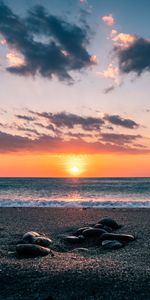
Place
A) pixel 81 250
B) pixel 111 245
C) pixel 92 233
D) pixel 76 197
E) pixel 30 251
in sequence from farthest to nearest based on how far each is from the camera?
pixel 76 197, pixel 92 233, pixel 111 245, pixel 81 250, pixel 30 251

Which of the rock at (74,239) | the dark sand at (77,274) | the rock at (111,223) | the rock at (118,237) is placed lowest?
the dark sand at (77,274)

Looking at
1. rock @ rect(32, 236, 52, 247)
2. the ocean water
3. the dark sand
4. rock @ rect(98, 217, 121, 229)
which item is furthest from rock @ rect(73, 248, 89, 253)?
the ocean water

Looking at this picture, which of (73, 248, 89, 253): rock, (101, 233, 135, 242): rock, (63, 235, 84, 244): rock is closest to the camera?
(73, 248, 89, 253): rock

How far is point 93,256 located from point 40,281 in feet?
7.21

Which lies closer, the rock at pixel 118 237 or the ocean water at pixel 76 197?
the rock at pixel 118 237

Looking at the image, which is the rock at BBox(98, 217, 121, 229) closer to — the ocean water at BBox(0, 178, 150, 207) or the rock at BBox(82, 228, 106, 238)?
the rock at BBox(82, 228, 106, 238)

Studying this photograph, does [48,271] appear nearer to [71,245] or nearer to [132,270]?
[132,270]

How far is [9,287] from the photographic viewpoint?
5898mm

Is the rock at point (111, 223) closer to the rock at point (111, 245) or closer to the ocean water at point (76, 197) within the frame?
the rock at point (111, 245)

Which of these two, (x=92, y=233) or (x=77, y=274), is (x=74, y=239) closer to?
(x=92, y=233)

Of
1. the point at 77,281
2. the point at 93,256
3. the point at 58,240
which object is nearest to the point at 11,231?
the point at 58,240

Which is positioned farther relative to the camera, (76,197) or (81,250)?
(76,197)

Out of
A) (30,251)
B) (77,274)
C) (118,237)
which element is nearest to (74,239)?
(118,237)

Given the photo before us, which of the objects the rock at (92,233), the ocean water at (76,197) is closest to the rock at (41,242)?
the rock at (92,233)
